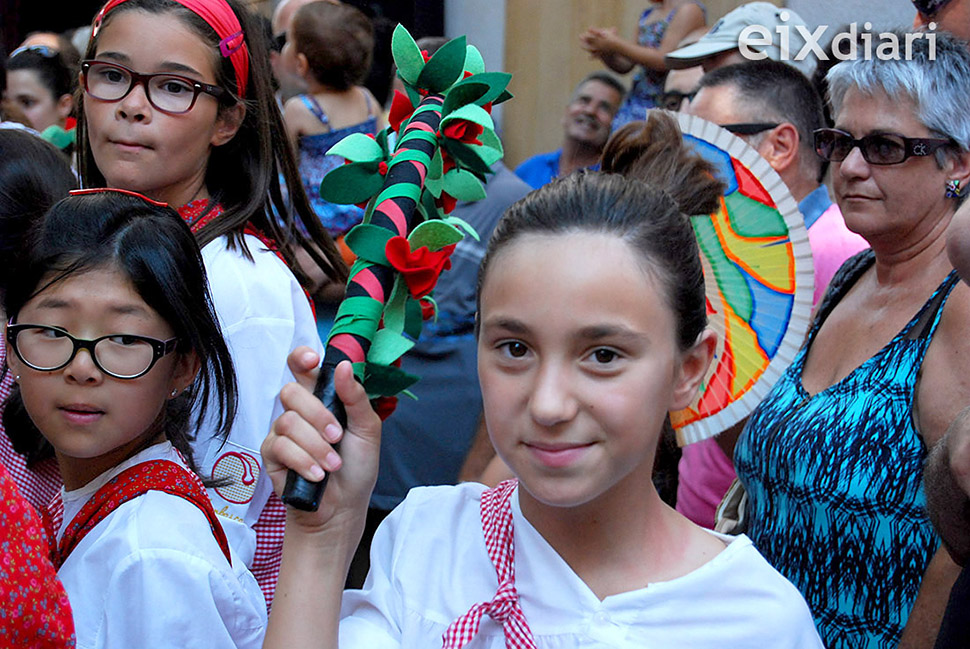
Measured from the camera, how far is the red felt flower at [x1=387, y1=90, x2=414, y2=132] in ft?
5.42

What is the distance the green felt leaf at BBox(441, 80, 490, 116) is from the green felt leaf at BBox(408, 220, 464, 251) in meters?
0.19

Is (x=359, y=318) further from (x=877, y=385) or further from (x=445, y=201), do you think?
(x=877, y=385)

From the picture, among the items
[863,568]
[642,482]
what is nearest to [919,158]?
[863,568]

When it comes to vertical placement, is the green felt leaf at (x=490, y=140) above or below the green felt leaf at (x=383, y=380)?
above

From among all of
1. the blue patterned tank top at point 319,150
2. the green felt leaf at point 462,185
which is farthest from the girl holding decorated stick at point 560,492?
the blue patterned tank top at point 319,150

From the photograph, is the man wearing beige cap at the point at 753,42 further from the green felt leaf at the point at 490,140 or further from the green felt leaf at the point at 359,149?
the green felt leaf at the point at 359,149

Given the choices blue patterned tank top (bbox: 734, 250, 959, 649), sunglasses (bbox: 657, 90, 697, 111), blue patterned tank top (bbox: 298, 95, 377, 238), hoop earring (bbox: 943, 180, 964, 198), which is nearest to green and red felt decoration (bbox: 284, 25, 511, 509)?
blue patterned tank top (bbox: 734, 250, 959, 649)

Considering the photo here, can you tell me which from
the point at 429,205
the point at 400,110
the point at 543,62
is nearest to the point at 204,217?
the point at 400,110

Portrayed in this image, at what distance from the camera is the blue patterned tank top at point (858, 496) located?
7.11ft

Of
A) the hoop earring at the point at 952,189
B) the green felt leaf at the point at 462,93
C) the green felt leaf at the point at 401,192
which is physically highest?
the green felt leaf at the point at 462,93

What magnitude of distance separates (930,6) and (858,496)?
170 cm

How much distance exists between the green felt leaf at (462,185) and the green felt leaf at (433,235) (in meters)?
0.12

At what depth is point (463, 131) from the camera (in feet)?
5.12

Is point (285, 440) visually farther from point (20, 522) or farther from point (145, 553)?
point (145, 553)
